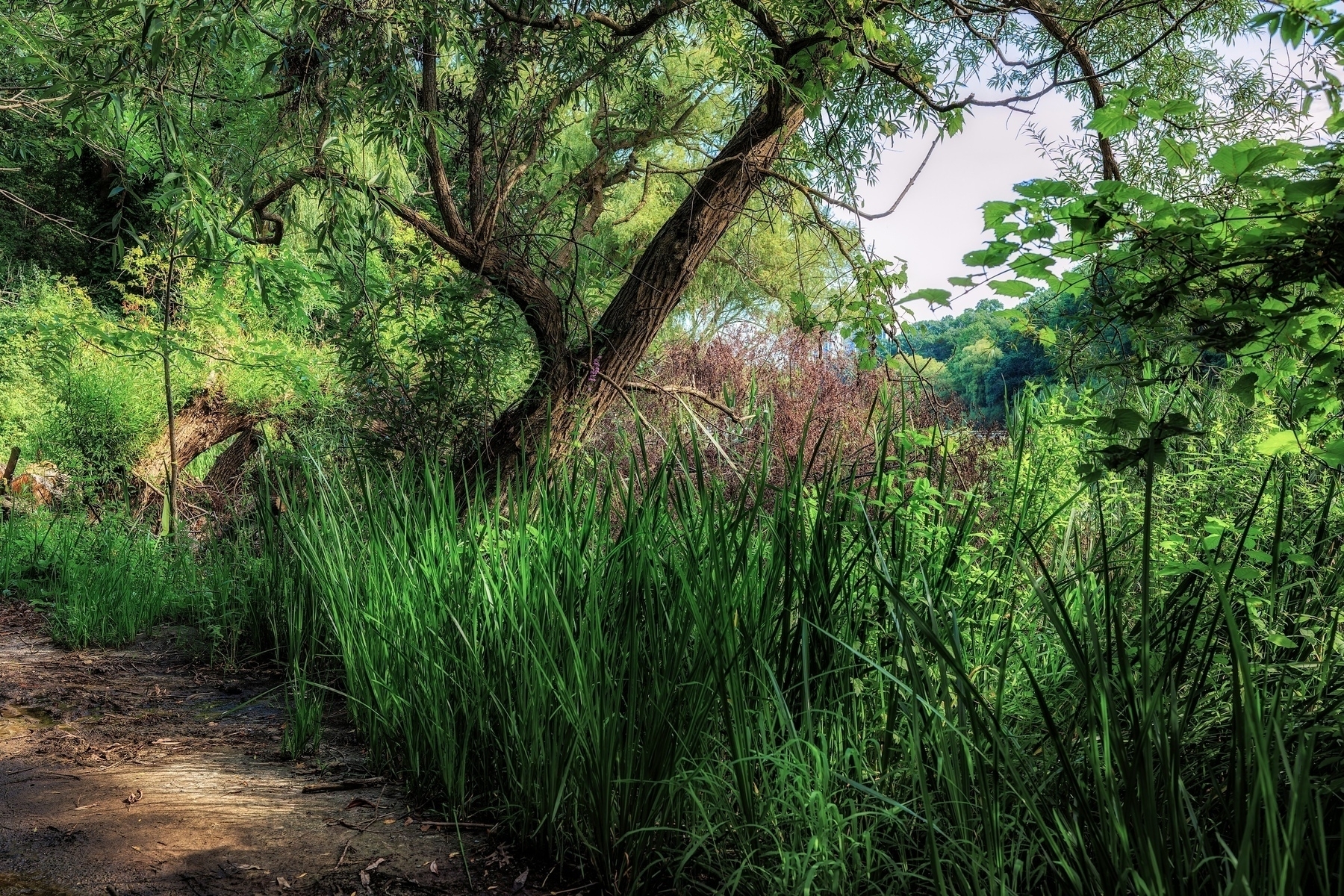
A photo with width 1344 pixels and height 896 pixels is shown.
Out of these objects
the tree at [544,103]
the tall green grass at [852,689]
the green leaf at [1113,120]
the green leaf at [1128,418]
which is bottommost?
the tall green grass at [852,689]

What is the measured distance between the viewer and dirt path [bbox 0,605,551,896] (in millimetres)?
2051

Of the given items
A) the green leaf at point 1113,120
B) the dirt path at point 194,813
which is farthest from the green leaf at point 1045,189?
the dirt path at point 194,813

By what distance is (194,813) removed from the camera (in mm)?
2391

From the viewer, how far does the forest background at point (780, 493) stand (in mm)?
1530

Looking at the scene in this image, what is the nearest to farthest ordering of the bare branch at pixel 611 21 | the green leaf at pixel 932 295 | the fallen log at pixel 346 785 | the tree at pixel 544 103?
the green leaf at pixel 932 295 < the fallen log at pixel 346 785 < the tree at pixel 544 103 < the bare branch at pixel 611 21

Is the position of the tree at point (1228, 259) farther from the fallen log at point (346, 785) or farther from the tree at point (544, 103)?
the fallen log at point (346, 785)

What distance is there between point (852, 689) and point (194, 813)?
1.76 meters

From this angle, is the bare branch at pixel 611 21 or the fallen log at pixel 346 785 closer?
the fallen log at pixel 346 785

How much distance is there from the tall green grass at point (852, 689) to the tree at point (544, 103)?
3.67 ft

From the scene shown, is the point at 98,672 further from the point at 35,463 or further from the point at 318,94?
the point at 35,463

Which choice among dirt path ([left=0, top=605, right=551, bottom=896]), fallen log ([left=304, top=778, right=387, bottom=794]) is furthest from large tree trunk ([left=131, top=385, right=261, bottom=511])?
fallen log ([left=304, top=778, right=387, bottom=794])

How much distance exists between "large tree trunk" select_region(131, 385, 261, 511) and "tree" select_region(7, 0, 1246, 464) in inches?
155

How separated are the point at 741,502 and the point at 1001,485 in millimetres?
1238

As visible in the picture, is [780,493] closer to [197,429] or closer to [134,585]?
[134,585]
